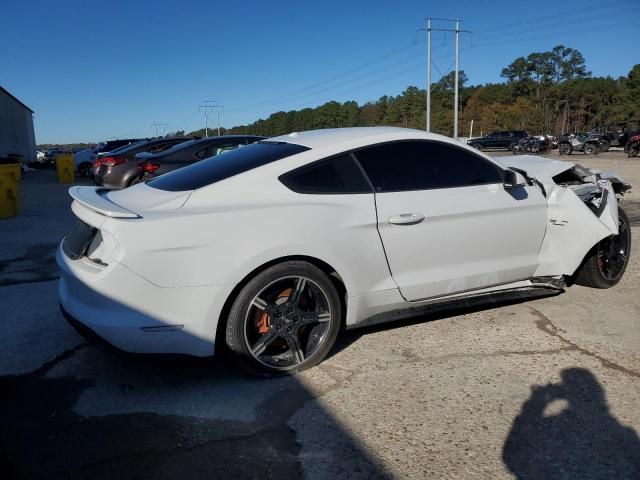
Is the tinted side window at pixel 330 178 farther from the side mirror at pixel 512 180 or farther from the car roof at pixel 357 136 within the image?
the side mirror at pixel 512 180

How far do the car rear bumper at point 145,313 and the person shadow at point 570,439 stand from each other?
1680 millimetres

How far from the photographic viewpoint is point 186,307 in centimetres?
299

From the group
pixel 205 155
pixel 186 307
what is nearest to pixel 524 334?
pixel 186 307

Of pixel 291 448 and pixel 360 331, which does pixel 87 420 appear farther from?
pixel 360 331

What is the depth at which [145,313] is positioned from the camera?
2.94 m

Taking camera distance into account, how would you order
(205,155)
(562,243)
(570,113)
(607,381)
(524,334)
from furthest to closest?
(570,113), (205,155), (562,243), (524,334), (607,381)

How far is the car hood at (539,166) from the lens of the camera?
4.52m

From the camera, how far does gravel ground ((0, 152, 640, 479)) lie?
2.49m

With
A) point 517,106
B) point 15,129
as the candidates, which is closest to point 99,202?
point 15,129

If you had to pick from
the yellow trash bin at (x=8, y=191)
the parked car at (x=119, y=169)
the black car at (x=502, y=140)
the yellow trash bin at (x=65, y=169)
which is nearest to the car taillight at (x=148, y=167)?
the parked car at (x=119, y=169)

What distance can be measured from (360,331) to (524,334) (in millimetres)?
1192

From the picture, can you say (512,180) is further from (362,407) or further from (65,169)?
(65,169)

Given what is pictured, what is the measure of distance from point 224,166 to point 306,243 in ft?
3.01

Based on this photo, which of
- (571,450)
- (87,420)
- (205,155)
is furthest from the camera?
(205,155)
